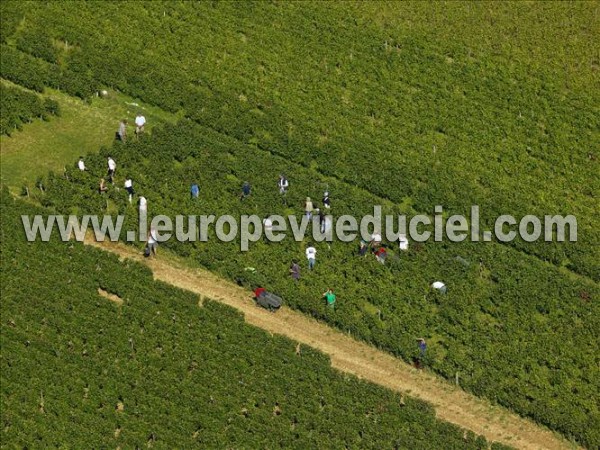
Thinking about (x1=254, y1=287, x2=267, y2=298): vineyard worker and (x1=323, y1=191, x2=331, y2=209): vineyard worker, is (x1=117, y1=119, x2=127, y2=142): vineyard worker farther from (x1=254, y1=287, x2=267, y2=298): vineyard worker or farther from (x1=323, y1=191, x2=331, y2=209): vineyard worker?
(x1=254, y1=287, x2=267, y2=298): vineyard worker

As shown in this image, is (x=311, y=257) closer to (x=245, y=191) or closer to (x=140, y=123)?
(x=245, y=191)

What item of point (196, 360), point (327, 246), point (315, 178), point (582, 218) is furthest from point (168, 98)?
point (582, 218)

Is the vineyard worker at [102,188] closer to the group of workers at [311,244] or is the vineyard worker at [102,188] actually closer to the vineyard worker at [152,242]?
the group of workers at [311,244]

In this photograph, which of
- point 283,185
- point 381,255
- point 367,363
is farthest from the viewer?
point 283,185

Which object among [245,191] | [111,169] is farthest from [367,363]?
[111,169]

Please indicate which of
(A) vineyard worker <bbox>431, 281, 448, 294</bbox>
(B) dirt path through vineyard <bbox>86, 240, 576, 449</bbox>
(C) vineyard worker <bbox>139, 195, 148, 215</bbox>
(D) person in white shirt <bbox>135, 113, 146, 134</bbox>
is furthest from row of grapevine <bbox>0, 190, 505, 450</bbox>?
(D) person in white shirt <bbox>135, 113, 146, 134</bbox>
